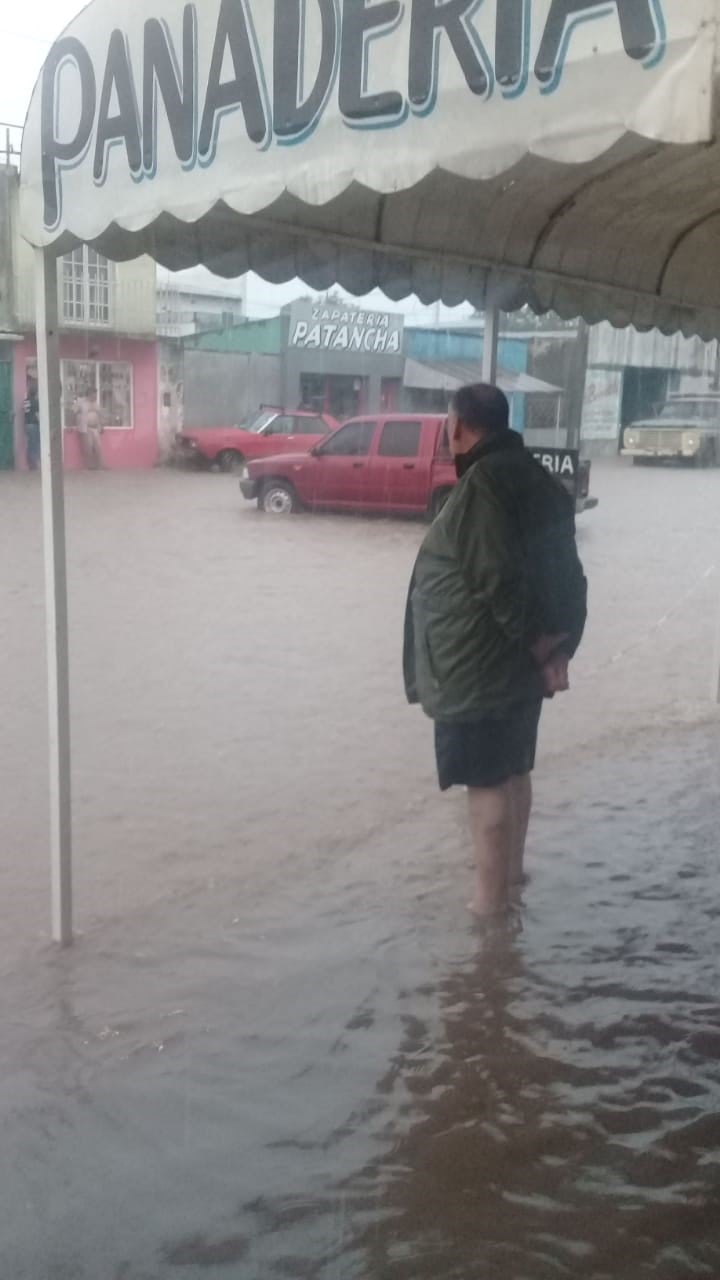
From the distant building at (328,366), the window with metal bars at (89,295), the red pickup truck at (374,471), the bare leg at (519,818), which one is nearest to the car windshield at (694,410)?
the distant building at (328,366)

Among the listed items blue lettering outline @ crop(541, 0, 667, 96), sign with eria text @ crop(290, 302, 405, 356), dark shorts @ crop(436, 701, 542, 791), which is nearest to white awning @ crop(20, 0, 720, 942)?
blue lettering outline @ crop(541, 0, 667, 96)

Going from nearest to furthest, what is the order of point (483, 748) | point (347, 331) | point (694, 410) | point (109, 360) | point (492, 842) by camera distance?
point (483, 748)
point (492, 842)
point (109, 360)
point (347, 331)
point (694, 410)

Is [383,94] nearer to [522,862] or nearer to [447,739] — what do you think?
[447,739]

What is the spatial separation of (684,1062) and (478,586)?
4.79 ft

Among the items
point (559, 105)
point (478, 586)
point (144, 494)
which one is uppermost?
point (559, 105)

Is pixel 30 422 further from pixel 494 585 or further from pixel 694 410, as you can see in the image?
pixel 494 585

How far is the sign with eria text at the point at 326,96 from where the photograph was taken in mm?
2326

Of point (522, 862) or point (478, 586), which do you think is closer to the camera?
point (478, 586)

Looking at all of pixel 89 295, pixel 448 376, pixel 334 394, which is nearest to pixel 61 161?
pixel 89 295

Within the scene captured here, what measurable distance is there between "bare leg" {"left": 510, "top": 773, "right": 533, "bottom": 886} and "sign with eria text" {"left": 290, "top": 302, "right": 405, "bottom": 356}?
2775 centimetres

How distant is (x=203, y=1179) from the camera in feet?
9.34

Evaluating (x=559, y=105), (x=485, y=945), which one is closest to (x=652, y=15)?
(x=559, y=105)

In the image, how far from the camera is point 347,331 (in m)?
31.6

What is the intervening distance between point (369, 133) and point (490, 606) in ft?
4.64
